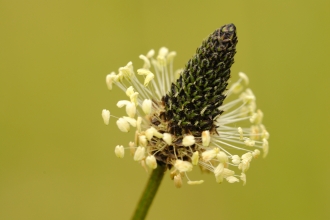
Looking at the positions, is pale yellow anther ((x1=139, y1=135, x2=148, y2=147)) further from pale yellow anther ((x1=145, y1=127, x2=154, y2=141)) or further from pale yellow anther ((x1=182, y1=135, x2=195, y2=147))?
pale yellow anther ((x1=182, y1=135, x2=195, y2=147))

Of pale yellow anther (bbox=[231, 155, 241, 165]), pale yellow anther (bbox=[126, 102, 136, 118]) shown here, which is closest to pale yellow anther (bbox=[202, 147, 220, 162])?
pale yellow anther (bbox=[231, 155, 241, 165])

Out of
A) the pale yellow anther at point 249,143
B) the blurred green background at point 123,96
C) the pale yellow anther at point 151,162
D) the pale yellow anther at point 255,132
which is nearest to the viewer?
the pale yellow anther at point 151,162

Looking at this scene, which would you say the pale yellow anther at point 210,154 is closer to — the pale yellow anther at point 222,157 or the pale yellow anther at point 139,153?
the pale yellow anther at point 222,157

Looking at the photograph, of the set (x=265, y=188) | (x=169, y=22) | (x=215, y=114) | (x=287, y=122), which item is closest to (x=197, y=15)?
(x=169, y=22)

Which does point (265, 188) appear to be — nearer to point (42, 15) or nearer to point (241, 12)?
point (241, 12)

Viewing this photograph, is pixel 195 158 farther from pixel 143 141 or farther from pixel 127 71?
pixel 127 71

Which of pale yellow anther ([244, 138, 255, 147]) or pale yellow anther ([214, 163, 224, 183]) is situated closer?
pale yellow anther ([214, 163, 224, 183])

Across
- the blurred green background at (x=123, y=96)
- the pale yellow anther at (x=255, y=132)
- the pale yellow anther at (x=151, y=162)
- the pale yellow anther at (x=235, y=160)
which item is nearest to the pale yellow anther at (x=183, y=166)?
the pale yellow anther at (x=151, y=162)

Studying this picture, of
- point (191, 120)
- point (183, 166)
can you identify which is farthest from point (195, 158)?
point (191, 120)
